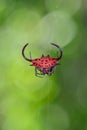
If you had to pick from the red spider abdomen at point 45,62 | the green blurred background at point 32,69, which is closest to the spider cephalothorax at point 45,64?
the red spider abdomen at point 45,62

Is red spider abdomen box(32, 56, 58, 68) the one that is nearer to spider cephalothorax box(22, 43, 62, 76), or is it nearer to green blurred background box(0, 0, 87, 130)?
spider cephalothorax box(22, 43, 62, 76)

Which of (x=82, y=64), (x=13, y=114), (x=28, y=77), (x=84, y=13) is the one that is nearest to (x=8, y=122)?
(x=13, y=114)

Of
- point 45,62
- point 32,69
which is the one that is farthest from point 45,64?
point 32,69

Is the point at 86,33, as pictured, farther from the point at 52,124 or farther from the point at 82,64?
the point at 52,124

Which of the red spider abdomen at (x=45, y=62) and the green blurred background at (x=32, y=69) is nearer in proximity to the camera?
the red spider abdomen at (x=45, y=62)

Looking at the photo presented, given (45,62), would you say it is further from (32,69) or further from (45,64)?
(32,69)

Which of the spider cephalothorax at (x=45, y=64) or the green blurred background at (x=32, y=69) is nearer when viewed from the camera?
the spider cephalothorax at (x=45, y=64)

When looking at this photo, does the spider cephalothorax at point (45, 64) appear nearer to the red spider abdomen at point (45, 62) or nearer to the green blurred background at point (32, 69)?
the red spider abdomen at point (45, 62)

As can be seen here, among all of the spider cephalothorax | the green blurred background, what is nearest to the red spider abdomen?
the spider cephalothorax
